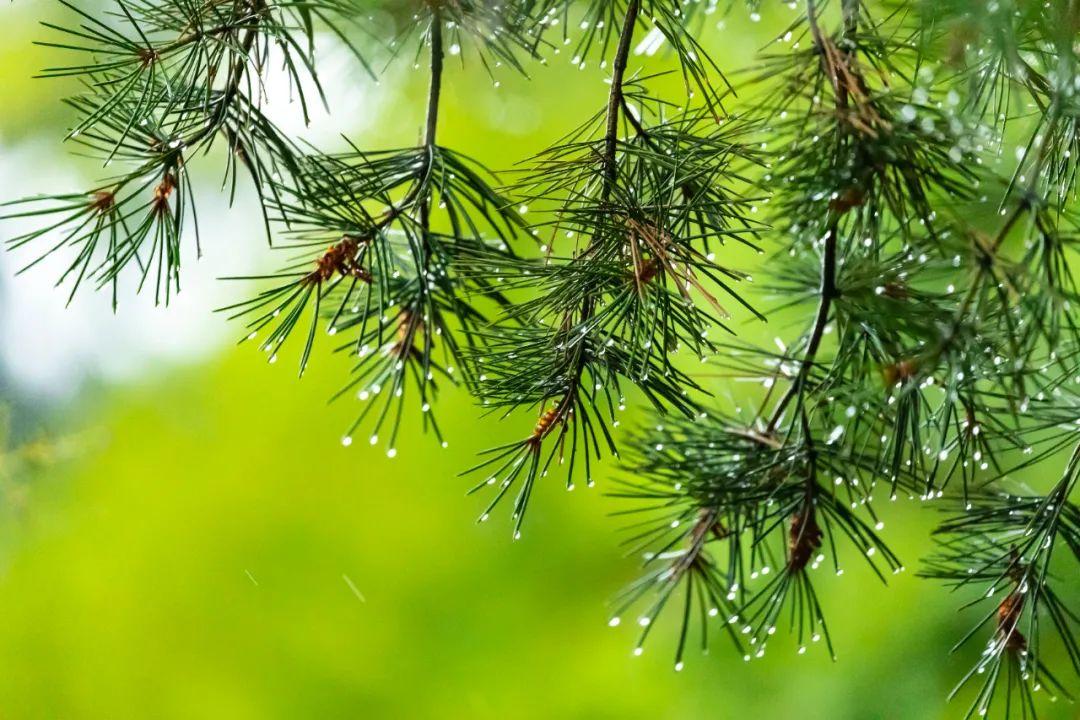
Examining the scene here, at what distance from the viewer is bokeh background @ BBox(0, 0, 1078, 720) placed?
1514mm

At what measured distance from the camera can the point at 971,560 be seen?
68 centimetres

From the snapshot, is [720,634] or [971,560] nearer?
[971,560]

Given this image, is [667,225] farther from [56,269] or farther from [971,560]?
[56,269]

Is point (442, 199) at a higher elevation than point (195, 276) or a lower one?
lower

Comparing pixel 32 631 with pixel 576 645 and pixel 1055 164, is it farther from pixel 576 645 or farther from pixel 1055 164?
pixel 1055 164

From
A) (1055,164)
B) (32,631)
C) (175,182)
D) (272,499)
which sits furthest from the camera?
(272,499)

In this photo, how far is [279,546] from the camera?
165 cm

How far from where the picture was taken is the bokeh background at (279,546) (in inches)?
59.6

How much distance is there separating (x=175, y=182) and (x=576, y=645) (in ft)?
4.01

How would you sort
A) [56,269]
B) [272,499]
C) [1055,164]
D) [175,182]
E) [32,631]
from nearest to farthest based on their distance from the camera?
[175,182] < [1055,164] < [56,269] < [32,631] < [272,499]

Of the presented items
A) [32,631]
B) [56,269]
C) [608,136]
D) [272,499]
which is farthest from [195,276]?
[608,136]

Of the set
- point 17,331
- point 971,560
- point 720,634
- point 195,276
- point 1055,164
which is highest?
point 195,276

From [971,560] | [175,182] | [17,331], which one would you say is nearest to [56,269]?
[17,331]

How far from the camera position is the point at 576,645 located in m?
1.59
